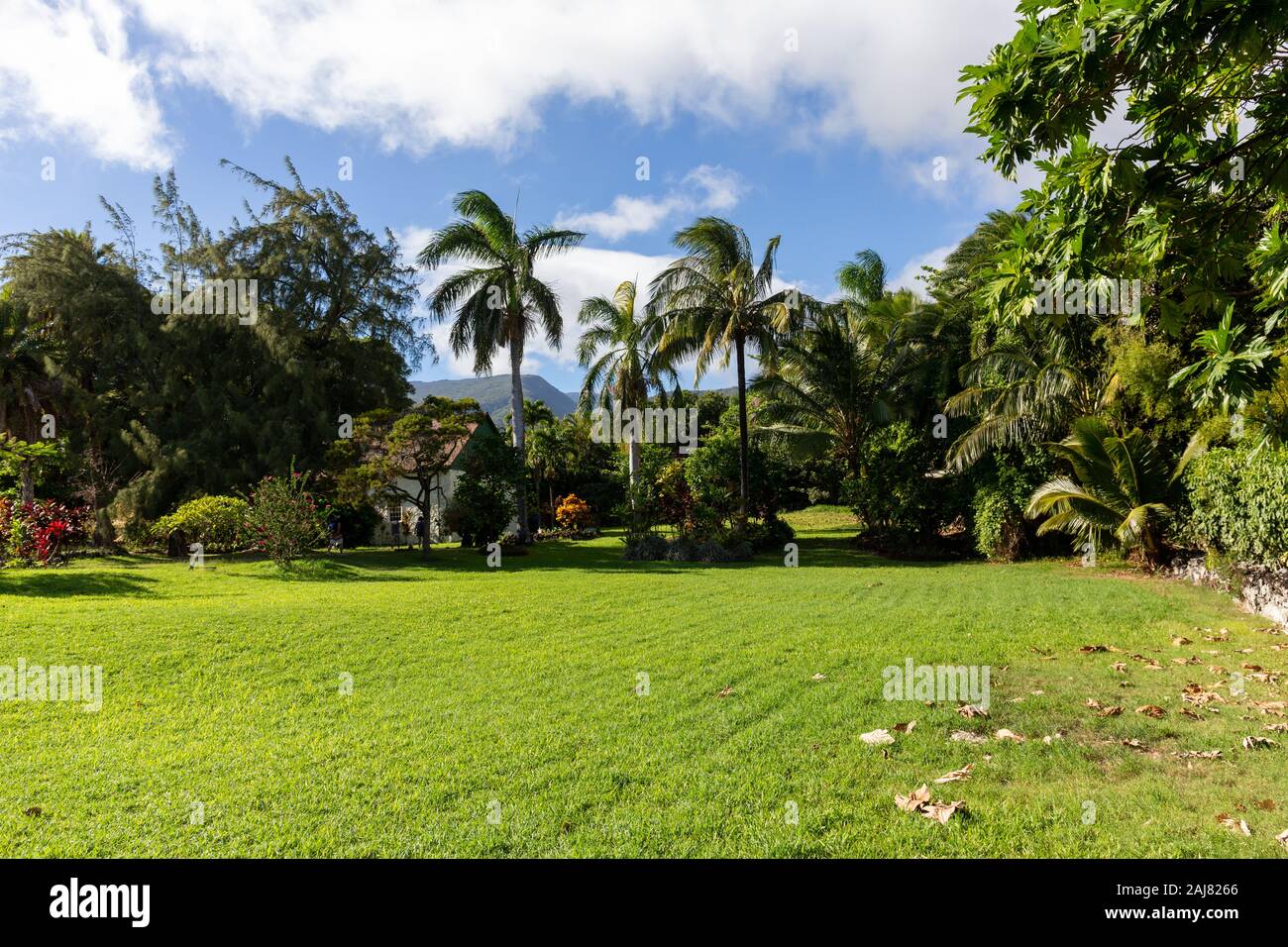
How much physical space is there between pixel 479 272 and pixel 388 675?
1848 cm

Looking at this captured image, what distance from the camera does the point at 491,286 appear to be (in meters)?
23.1

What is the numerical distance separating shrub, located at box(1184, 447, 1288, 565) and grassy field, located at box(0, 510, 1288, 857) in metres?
1.06

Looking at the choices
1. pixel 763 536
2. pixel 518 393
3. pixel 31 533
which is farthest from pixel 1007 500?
pixel 31 533

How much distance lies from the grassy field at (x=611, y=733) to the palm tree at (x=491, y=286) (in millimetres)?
13790

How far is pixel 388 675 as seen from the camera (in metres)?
7.29

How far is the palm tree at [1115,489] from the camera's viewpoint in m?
14.4

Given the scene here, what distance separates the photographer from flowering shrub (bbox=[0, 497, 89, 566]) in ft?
45.5

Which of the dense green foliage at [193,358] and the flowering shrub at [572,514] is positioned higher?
the dense green foliage at [193,358]

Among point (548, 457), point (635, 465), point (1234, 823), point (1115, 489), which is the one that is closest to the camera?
point (1234, 823)

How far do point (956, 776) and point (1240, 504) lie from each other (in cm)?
992

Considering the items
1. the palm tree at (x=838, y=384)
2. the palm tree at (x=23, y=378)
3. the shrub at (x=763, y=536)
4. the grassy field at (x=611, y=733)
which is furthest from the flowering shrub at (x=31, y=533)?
the palm tree at (x=838, y=384)

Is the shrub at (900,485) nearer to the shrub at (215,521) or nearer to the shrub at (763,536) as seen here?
the shrub at (763,536)

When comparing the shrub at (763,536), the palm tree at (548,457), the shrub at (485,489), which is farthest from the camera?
the palm tree at (548,457)

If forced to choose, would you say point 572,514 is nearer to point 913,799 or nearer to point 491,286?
point 491,286
